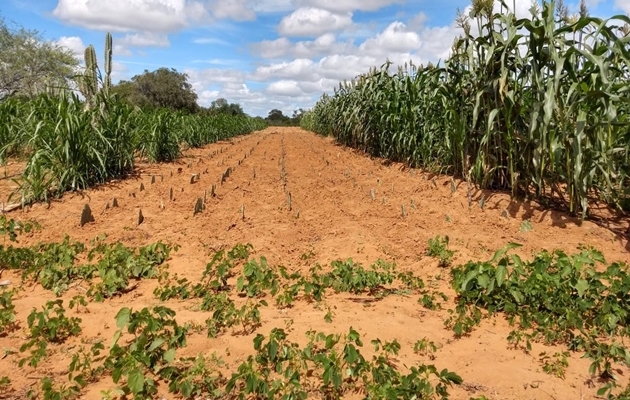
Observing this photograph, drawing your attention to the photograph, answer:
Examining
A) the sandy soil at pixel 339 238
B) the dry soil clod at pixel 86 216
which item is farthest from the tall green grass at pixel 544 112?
the dry soil clod at pixel 86 216

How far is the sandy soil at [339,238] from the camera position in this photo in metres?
2.37

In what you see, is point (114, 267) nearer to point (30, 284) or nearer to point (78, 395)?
point (30, 284)

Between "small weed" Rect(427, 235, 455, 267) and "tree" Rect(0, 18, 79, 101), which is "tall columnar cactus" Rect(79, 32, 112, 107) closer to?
"small weed" Rect(427, 235, 455, 267)

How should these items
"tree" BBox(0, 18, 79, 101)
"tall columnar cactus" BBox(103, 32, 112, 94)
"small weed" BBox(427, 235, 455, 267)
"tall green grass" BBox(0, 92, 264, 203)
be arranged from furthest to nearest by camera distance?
1. "tree" BBox(0, 18, 79, 101)
2. "tall columnar cactus" BBox(103, 32, 112, 94)
3. "tall green grass" BBox(0, 92, 264, 203)
4. "small weed" BBox(427, 235, 455, 267)

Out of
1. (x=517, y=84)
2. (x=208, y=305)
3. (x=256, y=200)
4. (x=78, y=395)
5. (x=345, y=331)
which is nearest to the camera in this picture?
(x=78, y=395)

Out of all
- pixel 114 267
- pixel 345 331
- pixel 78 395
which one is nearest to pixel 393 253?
pixel 345 331

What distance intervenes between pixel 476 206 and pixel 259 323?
342 cm

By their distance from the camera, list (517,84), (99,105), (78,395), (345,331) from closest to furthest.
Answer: (78,395) < (345,331) < (517,84) < (99,105)

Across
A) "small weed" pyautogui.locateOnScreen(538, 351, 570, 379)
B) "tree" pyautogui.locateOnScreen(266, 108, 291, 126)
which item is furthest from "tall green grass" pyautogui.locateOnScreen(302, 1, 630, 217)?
"tree" pyautogui.locateOnScreen(266, 108, 291, 126)

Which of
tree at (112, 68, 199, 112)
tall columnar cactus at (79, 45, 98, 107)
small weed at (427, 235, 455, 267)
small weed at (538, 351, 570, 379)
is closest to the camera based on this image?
small weed at (538, 351, 570, 379)

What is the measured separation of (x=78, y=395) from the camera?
210 cm

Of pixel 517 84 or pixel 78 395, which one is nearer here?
pixel 78 395

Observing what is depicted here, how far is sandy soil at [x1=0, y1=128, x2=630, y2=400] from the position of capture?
2367 millimetres

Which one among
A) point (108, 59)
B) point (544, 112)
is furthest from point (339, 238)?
point (108, 59)
